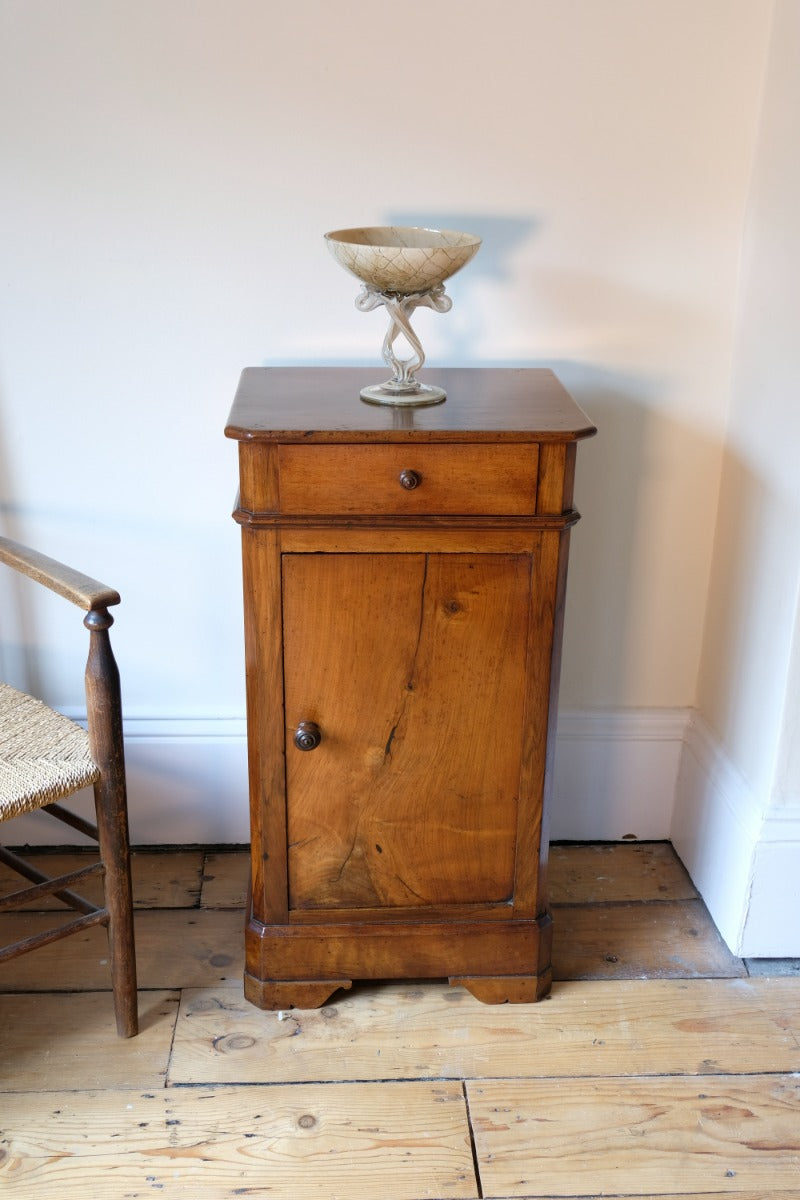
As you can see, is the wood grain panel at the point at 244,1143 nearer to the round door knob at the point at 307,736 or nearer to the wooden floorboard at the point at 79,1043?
the wooden floorboard at the point at 79,1043

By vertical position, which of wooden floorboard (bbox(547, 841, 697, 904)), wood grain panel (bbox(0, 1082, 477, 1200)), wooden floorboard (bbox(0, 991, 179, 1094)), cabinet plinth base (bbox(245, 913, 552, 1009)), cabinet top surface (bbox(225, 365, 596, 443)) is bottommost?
wood grain panel (bbox(0, 1082, 477, 1200))

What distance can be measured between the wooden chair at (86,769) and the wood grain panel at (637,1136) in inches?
22.3

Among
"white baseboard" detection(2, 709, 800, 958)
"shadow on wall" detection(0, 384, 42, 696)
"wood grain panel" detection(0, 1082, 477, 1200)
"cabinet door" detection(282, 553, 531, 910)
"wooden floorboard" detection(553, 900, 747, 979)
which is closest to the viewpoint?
"wood grain panel" detection(0, 1082, 477, 1200)

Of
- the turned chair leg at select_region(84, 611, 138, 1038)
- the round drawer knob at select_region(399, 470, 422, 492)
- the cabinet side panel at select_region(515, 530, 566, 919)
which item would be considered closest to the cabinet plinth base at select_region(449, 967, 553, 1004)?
the cabinet side panel at select_region(515, 530, 566, 919)

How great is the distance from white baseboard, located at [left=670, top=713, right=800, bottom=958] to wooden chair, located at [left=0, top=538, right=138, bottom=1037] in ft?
3.29

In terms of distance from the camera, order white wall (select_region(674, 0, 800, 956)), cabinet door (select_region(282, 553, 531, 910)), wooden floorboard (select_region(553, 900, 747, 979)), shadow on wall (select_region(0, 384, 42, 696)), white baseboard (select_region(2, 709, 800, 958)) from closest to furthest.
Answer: cabinet door (select_region(282, 553, 531, 910)) → white wall (select_region(674, 0, 800, 956)) → wooden floorboard (select_region(553, 900, 747, 979)) → shadow on wall (select_region(0, 384, 42, 696)) → white baseboard (select_region(2, 709, 800, 958))

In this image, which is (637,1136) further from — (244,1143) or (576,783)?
(576,783)

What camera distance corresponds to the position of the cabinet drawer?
1497mm

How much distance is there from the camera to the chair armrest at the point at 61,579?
4.96 feet

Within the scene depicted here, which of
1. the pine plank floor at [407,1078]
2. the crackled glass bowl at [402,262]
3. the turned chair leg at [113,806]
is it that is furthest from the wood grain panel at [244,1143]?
the crackled glass bowl at [402,262]

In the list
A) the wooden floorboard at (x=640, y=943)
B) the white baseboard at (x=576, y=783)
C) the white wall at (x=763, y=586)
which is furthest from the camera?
the white baseboard at (x=576, y=783)

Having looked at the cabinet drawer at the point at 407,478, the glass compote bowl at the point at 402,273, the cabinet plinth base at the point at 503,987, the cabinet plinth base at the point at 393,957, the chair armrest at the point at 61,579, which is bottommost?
the cabinet plinth base at the point at 503,987

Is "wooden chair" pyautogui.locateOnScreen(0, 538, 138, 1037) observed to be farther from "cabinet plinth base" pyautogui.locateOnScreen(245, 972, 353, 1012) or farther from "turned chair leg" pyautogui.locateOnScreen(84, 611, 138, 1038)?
"cabinet plinth base" pyautogui.locateOnScreen(245, 972, 353, 1012)

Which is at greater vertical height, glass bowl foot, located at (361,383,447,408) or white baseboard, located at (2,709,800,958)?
glass bowl foot, located at (361,383,447,408)
